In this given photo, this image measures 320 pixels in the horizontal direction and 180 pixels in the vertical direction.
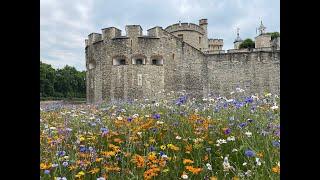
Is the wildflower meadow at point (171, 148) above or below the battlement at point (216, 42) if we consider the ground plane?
below

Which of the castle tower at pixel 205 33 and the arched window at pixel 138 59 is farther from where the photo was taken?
the castle tower at pixel 205 33

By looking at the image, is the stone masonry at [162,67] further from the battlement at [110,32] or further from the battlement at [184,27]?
the battlement at [184,27]

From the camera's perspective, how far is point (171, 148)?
2.86 m

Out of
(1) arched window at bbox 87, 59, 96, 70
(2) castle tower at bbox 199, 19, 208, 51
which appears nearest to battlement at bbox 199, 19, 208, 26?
(2) castle tower at bbox 199, 19, 208, 51

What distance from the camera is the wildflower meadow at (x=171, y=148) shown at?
2.41 m

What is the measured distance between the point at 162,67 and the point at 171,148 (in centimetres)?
1828

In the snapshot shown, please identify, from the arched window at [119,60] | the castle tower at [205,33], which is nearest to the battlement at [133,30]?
the arched window at [119,60]

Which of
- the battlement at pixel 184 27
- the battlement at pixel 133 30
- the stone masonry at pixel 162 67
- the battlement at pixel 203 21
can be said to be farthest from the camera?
the battlement at pixel 203 21

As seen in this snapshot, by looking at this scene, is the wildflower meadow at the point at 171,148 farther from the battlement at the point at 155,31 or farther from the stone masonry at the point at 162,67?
the battlement at the point at 155,31

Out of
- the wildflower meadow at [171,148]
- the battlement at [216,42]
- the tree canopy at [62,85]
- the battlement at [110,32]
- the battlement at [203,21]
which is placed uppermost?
the battlement at [203,21]

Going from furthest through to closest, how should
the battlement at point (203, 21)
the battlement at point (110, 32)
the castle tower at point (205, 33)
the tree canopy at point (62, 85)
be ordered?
1. the tree canopy at point (62, 85)
2. the battlement at point (203, 21)
3. the castle tower at point (205, 33)
4. the battlement at point (110, 32)

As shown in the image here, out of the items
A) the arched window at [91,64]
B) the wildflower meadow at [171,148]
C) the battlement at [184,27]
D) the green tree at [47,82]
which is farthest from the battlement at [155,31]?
the green tree at [47,82]

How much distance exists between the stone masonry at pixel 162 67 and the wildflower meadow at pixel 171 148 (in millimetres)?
Answer: 15652
